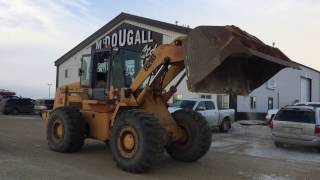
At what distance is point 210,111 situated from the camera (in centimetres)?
2316

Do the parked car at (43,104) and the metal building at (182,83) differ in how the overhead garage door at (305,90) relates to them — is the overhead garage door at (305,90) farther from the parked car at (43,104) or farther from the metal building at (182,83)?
the parked car at (43,104)

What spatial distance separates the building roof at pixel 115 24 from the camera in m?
33.7

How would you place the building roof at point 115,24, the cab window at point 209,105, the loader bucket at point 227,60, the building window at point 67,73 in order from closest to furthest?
1. the loader bucket at point 227,60
2. the cab window at point 209,105
3. the building roof at point 115,24
4. the building window at point 67,73

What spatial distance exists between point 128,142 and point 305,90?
39721 millimetres

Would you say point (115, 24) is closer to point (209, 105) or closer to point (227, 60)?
point (209, 105)

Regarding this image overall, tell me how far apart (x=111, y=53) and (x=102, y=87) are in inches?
38.6

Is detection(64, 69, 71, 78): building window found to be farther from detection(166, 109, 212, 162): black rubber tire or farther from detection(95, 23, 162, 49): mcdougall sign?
detection(166, 109, 212, 162): black rubber tire

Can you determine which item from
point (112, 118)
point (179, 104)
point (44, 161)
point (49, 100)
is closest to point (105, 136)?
point (112, 118)

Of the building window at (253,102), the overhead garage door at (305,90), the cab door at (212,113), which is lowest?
the cab door at (212,113)

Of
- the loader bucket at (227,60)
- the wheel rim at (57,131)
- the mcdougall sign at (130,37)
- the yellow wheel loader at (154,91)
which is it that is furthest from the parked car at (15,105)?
the loader bucket at (227,60)

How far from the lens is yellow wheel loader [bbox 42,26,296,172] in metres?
10.3

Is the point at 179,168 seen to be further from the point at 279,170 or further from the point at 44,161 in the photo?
the point at 44,161

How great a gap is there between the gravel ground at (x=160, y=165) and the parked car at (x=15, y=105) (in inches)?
915

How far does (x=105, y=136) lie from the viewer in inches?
498
